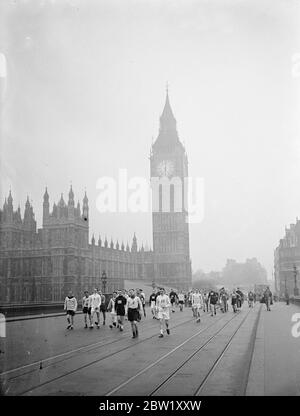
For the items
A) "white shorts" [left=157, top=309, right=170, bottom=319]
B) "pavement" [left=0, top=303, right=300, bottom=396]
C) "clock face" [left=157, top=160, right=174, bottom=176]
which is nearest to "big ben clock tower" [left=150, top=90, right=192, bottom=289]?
"clock face" [left=157, top=160, right=174, bottom=176]

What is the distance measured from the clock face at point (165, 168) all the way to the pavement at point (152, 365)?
6975 centimetres

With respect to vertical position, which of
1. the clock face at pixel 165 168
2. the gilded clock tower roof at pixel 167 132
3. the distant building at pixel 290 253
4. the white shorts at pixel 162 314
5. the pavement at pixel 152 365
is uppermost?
the gilded clock tower roof at pixel 167 132

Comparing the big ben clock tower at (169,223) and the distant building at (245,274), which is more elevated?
the big ben clock tower at (169,223)

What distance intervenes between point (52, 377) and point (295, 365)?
161 inches

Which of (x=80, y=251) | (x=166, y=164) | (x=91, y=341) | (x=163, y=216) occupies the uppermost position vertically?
(x=166, y=164)

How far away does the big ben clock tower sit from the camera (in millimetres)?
84938

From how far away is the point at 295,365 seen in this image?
809 cm

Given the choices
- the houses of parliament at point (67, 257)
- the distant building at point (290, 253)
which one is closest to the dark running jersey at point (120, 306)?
the houses of parliament at point (67, 257)

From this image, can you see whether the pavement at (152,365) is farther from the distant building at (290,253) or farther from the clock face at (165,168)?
the clock face at (165,168)

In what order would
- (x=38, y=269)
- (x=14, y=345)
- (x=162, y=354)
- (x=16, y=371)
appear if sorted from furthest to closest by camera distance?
(x=38, y=269) → (x=14, y=345) → (x=162, y=354) → (x=16, y=371)

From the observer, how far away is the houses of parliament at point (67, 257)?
46938mm

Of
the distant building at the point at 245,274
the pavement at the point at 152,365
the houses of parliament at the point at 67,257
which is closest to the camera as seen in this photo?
the pavement at the point at 152,365
